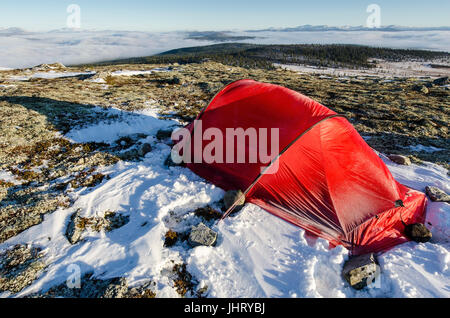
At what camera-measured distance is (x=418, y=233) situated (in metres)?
5.14

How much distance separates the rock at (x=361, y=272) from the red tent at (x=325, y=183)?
22.8 inches

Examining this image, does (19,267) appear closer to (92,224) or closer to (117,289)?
(92,224)

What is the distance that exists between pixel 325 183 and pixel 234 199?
2.39 meters

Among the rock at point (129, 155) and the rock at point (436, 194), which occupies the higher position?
the rock at point (129, 155)

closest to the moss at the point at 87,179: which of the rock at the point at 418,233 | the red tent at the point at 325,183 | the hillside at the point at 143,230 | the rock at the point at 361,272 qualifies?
the hillside at the point at 143,230

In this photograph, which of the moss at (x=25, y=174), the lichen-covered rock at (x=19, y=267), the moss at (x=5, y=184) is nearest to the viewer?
the lichen-covered rock at (x=19, y=267)

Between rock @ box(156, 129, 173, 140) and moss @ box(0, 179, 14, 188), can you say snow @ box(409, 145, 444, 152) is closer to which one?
rock @ box(156, 129, 173, 140)

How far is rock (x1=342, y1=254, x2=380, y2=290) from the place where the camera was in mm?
4039

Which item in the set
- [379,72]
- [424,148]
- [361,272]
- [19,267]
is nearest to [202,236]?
[361,272]

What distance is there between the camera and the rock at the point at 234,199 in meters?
5.91

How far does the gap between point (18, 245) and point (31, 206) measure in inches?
52.0

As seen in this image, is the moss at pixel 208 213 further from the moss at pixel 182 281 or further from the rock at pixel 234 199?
the moss at pixel 182 281

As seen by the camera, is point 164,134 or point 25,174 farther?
point 164,134

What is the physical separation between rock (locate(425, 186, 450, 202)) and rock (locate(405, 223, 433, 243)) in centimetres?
177
